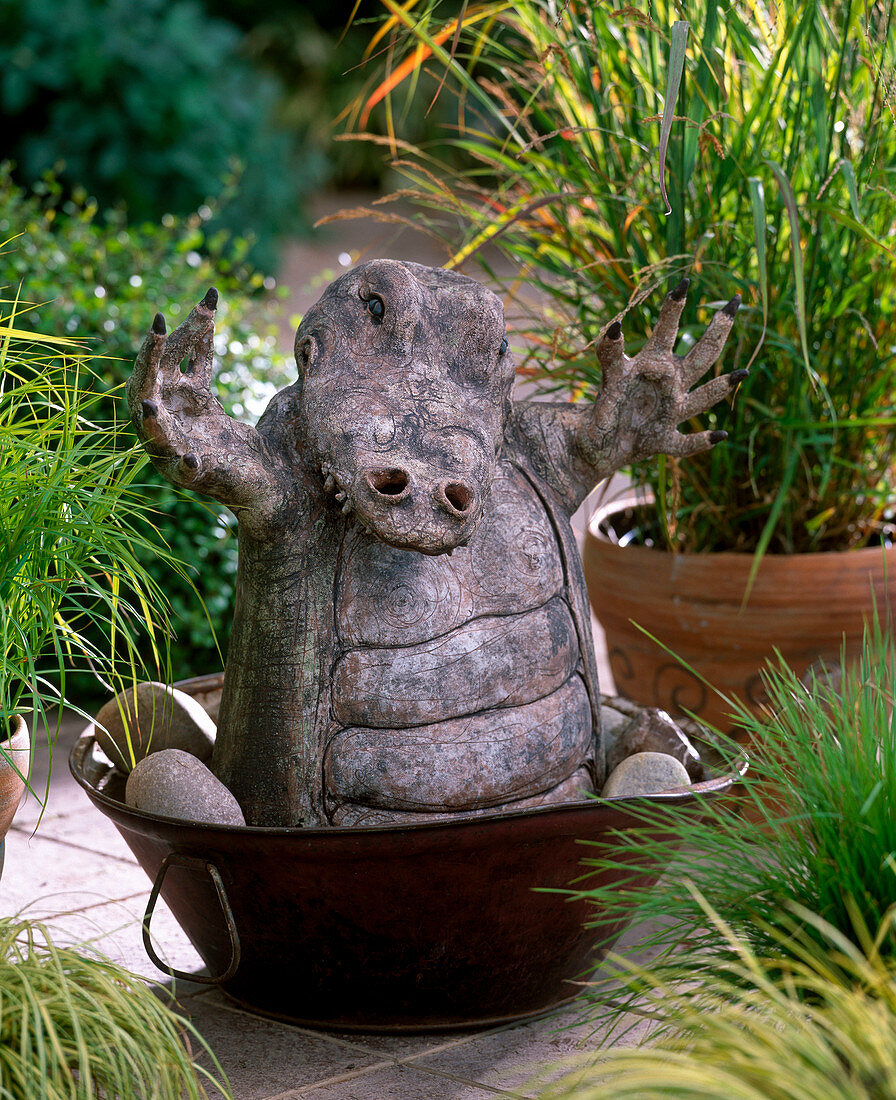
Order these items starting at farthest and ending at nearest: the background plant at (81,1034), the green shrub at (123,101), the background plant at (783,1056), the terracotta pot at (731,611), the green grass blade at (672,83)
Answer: the green shrub at (123,101) < the terracotta pot at (731,611) < the green grass blade at (672,83) < the background plant at (81,1034) < the background plant at (783,1056)

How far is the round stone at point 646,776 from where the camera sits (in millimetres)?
1987

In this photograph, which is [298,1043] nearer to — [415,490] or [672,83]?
[415,490]

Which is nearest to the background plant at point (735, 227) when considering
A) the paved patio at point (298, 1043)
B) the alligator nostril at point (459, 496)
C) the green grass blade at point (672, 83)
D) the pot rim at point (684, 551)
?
the pot rim at point (684, 551)

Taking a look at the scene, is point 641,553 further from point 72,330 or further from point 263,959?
point 72,330

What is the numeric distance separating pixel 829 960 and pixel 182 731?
1.33 metres

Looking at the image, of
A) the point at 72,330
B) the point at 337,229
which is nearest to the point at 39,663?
the point at 72,330

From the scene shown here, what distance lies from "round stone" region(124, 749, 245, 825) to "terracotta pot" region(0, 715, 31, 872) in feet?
0.57

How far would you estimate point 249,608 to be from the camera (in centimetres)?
203

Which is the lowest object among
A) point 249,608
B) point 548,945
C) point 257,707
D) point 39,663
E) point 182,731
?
point 39,663

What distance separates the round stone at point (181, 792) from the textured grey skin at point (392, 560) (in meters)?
0.07

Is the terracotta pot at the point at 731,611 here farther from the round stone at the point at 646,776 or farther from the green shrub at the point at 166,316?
the green shrub at the point at 166,316

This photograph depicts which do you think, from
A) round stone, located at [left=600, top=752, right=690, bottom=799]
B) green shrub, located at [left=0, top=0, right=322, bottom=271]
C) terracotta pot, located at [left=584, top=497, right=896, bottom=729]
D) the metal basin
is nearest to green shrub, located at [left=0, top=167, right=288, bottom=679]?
terracotta pot, located at [left=584, top=497, right=896, bottom=729]

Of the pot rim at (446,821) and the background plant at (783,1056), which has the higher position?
the background plant at (783,1056)

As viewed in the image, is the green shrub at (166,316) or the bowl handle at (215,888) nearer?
the bowl handle at (215,888)
